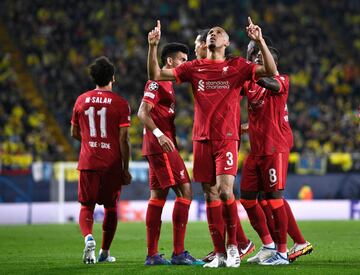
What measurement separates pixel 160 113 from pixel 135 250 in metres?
3.22

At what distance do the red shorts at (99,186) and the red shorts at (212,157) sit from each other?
3.97 feet

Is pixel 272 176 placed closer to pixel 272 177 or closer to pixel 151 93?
pixel 272 177

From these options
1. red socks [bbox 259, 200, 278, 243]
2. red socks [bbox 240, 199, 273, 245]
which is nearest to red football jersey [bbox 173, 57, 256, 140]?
red socks [bbox 240, 199, 273, 245]

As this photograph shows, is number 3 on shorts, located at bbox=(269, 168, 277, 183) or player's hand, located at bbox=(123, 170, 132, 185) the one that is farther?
player's hand, located at bbox=(123, 170, 132, 185)

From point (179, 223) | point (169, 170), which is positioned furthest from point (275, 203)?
point (169, 170)

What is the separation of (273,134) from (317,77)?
21.4 meters

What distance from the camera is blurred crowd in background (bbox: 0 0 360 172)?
2808cm

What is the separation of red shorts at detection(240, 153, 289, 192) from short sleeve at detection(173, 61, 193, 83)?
1386 mm

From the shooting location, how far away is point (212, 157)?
10.0m

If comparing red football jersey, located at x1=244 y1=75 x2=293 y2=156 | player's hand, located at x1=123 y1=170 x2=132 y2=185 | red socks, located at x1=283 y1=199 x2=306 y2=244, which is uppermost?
red football jersey, located at x1=244 y1=75 x2=293 y2=156

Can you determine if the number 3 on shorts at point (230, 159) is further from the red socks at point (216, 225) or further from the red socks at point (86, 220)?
the red socks at point (86, 220)

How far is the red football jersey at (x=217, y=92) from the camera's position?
998 centimetres

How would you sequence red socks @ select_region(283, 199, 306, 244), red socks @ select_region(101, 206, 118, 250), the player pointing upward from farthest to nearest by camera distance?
red socks @ select_region(283, 199, 306, 244)
red socks @ select_region(101, 206, 118, 250)
the player pointing upward

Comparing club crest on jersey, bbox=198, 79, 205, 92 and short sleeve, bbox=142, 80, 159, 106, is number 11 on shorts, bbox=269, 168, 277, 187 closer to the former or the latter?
club crest on jersey, bbox=198, 79, 205, 92
